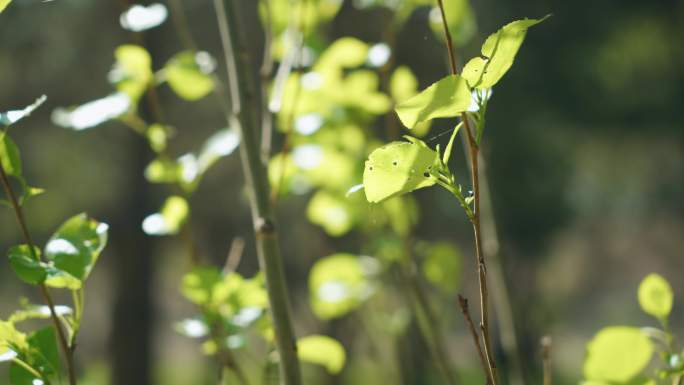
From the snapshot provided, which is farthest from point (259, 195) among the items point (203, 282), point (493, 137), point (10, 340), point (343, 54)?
point (493, 137)

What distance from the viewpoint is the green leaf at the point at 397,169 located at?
15.0 inches

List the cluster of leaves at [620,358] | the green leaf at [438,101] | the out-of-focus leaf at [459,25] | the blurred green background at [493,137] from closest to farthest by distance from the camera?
the green leaf at [438,101], the cluster of leaves at [620,358], the out-of-focus leaf at [459,25], the blurred green background at [493,137]

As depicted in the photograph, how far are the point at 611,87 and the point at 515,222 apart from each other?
139 centimetres

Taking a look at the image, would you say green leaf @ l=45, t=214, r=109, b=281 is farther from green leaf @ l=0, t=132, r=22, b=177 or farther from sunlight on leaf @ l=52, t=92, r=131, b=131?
sunlight on leaf @ l=52, t=92, r=131, b=131

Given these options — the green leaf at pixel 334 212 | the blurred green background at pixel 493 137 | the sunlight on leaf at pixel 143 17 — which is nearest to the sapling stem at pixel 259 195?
the sunlight on leaf at pixel 143 17

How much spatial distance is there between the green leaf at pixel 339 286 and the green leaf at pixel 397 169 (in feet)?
1.91

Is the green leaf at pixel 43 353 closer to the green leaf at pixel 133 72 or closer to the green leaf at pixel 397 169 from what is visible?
the green leaf at pixel 397 169

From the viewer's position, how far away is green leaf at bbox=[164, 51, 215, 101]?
81 cm

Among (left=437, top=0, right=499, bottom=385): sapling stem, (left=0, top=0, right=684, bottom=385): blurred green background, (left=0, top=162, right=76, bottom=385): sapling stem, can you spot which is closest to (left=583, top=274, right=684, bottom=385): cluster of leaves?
(left=437, top=0, right=499, bottom=385): sapling stem

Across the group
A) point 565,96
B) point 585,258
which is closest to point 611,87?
point 565,96

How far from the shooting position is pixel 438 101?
0.37 m

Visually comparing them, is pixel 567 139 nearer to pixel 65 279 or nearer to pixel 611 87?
pixel 611 87

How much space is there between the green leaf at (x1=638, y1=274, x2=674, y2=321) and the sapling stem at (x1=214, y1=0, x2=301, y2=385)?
268mm

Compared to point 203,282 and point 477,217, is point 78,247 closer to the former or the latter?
point 203,282
